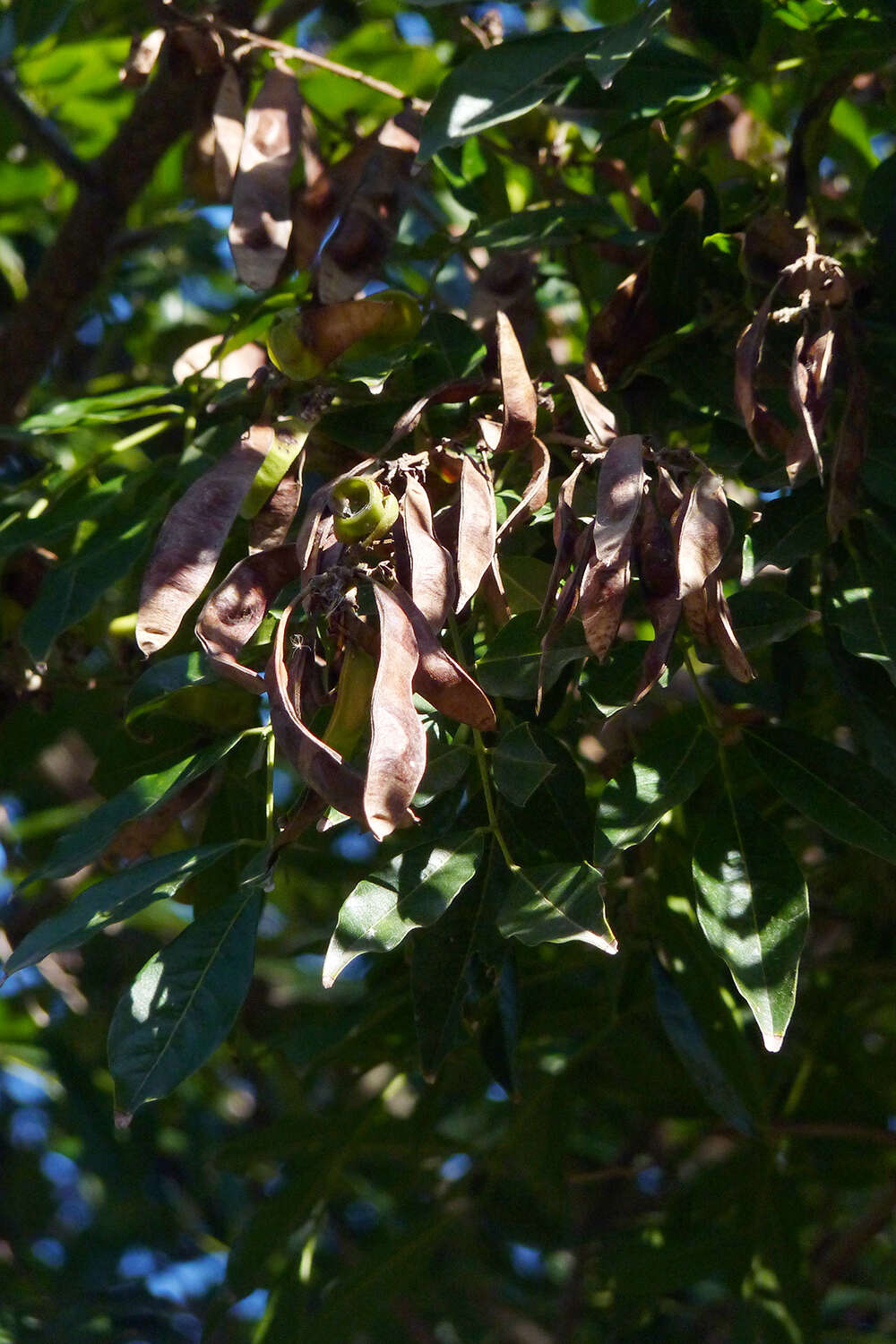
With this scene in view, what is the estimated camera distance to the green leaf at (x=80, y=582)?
968 millimetres

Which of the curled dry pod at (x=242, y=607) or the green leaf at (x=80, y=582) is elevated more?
the curled dry pod at (x=242, y=607)

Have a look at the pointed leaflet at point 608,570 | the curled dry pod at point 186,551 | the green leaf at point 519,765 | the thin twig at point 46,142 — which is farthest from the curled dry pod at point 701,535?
the thin twig at point 46,142

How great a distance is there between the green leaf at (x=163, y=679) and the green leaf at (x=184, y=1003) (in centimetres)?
13

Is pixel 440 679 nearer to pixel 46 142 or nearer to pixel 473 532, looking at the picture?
pixel 473 532

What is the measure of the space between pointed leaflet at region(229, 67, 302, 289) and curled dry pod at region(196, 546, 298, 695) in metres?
0.34

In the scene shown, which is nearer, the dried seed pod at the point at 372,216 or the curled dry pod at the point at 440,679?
the curled dry pod at the point at 440,679

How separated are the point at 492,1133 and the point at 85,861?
0.70 meters

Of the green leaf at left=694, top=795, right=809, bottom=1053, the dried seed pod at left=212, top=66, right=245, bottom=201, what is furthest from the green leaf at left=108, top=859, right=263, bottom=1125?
the dried seed pod at left=212, top=66, right=245, bottom=201

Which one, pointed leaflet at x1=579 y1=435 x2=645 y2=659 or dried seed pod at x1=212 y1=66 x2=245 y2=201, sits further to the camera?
dried seed pod at x1=212 y1=66 x2=245 y2=201

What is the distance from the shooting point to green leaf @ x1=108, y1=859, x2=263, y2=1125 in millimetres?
697

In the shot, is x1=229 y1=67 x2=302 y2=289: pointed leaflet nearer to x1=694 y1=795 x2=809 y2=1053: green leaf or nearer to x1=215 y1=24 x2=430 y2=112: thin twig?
x1=215 y1=24 x2=430 y2=112: thin twig

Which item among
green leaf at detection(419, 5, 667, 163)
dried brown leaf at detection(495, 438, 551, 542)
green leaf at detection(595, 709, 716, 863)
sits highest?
green leaf at detection(419, 5, 667, 163)

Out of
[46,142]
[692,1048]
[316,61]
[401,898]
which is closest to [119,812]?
[401,898]

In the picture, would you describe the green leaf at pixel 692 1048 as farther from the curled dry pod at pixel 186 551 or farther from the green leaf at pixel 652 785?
the curled dry pod at pixel 186 551
